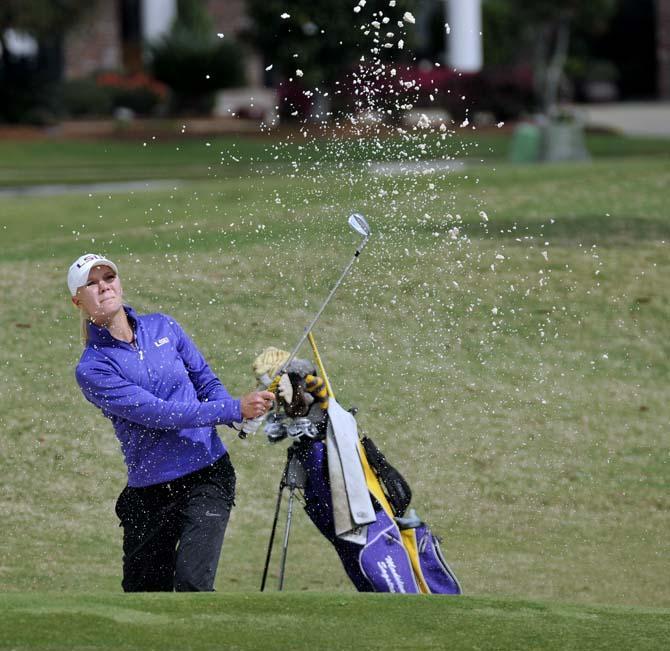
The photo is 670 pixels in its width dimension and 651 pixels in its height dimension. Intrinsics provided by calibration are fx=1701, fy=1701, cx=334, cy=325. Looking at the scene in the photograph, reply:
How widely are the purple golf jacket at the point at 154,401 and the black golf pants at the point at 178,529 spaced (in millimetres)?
72

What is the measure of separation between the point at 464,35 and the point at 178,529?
36749 mm

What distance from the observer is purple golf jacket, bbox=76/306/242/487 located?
21.7 ft

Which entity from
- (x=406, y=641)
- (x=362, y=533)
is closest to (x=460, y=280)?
(x=362, y=533)

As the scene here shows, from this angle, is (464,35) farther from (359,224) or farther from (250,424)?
(250,424)

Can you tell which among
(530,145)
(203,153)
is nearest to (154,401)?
(530,145)

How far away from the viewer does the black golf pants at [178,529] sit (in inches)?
263

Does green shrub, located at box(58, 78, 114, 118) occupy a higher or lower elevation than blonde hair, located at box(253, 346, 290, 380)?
lower

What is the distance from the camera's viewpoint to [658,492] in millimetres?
10406

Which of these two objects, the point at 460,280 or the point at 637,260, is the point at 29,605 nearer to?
the point at 460,280

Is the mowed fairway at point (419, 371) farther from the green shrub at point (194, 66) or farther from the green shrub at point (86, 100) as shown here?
the green shrub at point (86, 100)

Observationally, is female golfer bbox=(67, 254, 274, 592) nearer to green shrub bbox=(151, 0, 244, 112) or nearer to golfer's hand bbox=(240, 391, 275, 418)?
golfer's hand bbox=(240, 391, 275, 418)

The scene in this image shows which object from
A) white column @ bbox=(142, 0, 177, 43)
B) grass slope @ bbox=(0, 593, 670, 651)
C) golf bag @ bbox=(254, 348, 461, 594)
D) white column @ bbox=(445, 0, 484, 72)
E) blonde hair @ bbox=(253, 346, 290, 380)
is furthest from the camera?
white column @ bbox=(142, 0, 177, 43)

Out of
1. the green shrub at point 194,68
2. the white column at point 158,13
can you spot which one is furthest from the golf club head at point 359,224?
the white column at point 158,13

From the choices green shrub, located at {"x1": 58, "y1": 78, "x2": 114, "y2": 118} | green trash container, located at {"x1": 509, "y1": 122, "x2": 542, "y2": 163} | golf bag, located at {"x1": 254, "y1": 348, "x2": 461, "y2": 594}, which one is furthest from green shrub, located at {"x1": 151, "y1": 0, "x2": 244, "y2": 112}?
golf bag, located at {"x1": 254, "y1": 348, "x2": 461, "y2": 594}
